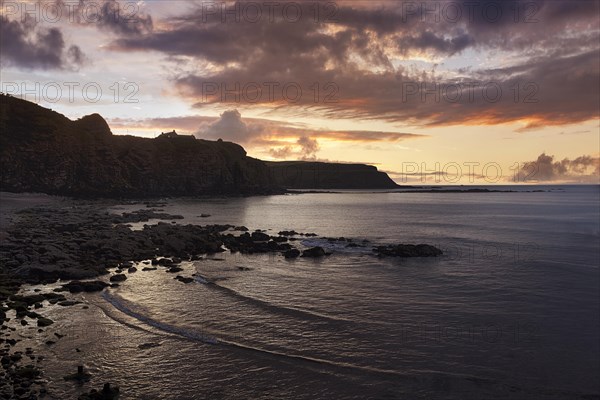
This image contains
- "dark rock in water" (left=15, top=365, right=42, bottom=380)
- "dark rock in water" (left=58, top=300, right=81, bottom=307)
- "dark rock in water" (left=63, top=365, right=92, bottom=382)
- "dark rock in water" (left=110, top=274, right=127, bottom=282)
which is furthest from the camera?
"dark rock in water" (left=110, top=274, right=127, bottom=282)

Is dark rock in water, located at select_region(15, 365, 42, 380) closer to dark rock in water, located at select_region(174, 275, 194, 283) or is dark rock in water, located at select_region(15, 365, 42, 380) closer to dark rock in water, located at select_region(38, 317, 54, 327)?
dark rock in water, located at select_region(38, 317, 54, 327)

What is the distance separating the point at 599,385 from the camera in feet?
48.9

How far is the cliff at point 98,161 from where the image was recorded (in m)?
112

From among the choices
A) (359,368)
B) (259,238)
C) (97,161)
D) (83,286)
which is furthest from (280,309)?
(97,161)

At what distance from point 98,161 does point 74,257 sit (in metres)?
113

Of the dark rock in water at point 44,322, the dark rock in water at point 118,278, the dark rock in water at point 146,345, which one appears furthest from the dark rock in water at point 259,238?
the dark rock in water at point 146,345

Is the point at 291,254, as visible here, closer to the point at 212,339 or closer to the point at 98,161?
the point at 212,339

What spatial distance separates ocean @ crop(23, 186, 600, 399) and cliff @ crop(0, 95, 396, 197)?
10039 centimetres

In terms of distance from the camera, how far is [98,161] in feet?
437

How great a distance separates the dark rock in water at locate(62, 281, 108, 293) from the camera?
83.1 feet

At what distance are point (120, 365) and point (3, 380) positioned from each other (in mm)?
3741

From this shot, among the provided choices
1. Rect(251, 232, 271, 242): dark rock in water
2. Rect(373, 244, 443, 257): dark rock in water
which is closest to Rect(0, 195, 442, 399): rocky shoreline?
Rect(373, 244, 443, 257): dark rock in water

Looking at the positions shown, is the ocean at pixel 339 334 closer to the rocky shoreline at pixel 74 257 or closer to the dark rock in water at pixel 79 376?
the dark rock in water at pixel 79 376

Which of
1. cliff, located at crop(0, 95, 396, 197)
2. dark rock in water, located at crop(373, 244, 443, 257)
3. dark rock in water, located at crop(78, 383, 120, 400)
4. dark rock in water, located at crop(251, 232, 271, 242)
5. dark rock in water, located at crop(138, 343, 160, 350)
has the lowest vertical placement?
dark rock in water, located at crop(138, 343, 160, 350)
